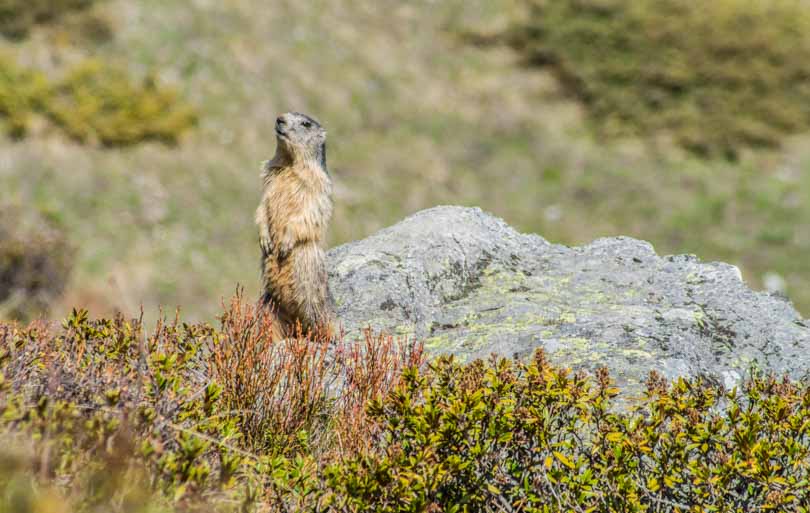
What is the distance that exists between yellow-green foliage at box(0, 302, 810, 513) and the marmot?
5.58ft

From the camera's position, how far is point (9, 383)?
379cm

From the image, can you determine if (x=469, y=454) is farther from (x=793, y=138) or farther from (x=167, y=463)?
(x=793, y=138)

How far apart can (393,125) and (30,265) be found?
30.9 feet

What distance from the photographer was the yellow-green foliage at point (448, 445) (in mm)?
3520

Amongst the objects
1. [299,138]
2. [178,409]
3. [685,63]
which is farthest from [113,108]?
[178,409]

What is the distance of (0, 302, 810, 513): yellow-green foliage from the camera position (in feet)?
11.5

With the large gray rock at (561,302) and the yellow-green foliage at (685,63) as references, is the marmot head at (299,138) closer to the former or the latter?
the large gray rock at (561,302)

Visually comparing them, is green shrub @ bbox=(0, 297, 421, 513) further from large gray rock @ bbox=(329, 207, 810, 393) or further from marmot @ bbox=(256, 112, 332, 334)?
Answer: large gray rock @ bbox=(329, 207, 810, 393)

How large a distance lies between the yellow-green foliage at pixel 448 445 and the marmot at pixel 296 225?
5.58 feet

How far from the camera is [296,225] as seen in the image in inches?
256

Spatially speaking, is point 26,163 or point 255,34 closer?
point 26,163

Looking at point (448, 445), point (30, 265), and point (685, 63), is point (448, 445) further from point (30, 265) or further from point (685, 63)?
point (685, 63)

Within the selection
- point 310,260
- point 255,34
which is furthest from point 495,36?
point 310,260

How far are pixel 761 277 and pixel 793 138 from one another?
18.1ft
